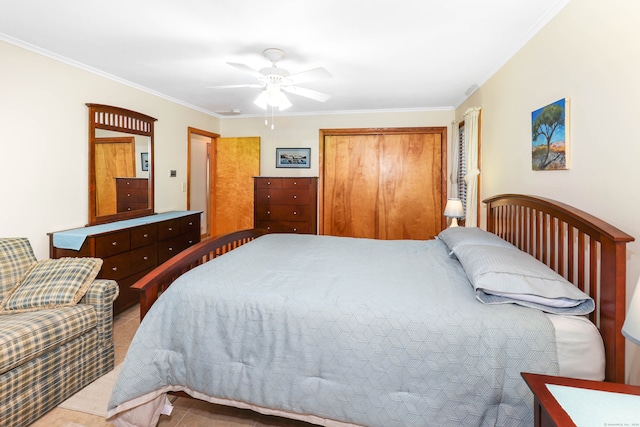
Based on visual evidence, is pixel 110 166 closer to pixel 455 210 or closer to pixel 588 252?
pixel 455 210

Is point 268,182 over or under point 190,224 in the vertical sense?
over

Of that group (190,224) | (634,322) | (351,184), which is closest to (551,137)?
(634,322)

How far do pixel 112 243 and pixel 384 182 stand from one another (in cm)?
388

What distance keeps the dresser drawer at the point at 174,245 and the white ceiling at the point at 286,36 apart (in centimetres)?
187

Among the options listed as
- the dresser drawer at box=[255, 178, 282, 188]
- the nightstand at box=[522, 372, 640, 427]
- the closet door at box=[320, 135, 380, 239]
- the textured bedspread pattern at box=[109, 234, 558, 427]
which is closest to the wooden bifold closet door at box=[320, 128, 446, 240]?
the closet door at box=[320, 135, 380, 239]

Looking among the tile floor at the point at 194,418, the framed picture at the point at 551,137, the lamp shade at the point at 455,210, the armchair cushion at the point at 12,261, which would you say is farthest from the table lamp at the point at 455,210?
the armchair cushion at the point at 12,261

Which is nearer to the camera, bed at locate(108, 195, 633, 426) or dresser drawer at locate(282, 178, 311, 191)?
bed at locate(108, 195, 633, 426)

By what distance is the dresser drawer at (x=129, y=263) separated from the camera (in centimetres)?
313

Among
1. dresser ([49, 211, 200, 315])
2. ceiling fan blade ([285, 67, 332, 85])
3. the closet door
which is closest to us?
ceiling fan blade ([285, 67, 332, 85])

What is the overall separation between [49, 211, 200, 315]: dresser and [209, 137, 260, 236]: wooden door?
160cm

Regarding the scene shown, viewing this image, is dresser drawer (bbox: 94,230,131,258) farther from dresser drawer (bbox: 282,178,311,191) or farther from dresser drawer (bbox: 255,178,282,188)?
dresser drawer (bbox: 282,178,311,191)

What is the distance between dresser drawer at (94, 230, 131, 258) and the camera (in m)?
3.02

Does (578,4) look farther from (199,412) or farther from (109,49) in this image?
(109,49)

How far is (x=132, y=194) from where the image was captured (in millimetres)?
3980
